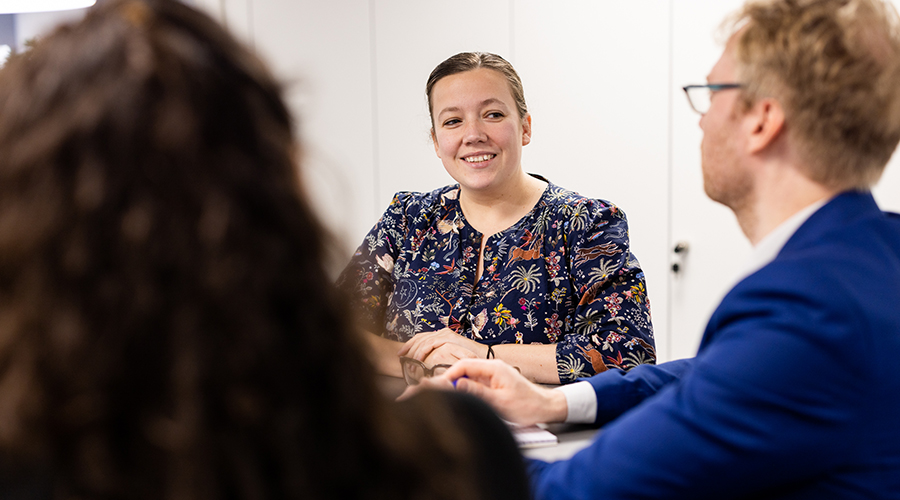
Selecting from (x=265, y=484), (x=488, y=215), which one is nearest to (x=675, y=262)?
(x=488, y=215)

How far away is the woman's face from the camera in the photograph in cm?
192

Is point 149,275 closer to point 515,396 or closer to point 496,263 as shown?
point 515,396

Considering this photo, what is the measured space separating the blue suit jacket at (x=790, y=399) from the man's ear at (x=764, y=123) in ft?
0.51

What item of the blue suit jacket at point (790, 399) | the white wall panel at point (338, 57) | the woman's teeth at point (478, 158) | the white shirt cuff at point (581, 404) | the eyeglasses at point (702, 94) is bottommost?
the white shirt cuff at point (581, 404)

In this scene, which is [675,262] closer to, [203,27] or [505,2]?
[505,2]

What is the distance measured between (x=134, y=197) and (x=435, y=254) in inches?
59.9

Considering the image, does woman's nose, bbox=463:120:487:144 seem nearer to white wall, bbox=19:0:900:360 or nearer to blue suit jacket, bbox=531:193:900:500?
white wall, bbox=19:0:900:360

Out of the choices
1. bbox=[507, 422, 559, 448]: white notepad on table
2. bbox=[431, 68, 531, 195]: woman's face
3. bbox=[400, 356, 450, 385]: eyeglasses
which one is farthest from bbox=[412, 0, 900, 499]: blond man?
bbox=[431, 68, 531, 195]: woman's face

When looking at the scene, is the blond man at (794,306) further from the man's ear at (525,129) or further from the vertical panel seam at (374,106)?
the vertical panel seam at (374,106)

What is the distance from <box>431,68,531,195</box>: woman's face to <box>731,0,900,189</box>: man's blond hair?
0.99 meters

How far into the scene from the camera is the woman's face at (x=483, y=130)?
1915 millimetres

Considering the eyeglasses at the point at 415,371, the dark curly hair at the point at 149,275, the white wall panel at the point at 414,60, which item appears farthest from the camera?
the white wall panel at the point at 414,60

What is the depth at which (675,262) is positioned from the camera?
2957 mm

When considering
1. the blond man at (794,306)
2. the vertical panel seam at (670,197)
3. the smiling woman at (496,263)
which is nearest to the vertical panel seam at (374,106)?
the smiling woman at (496,263)
